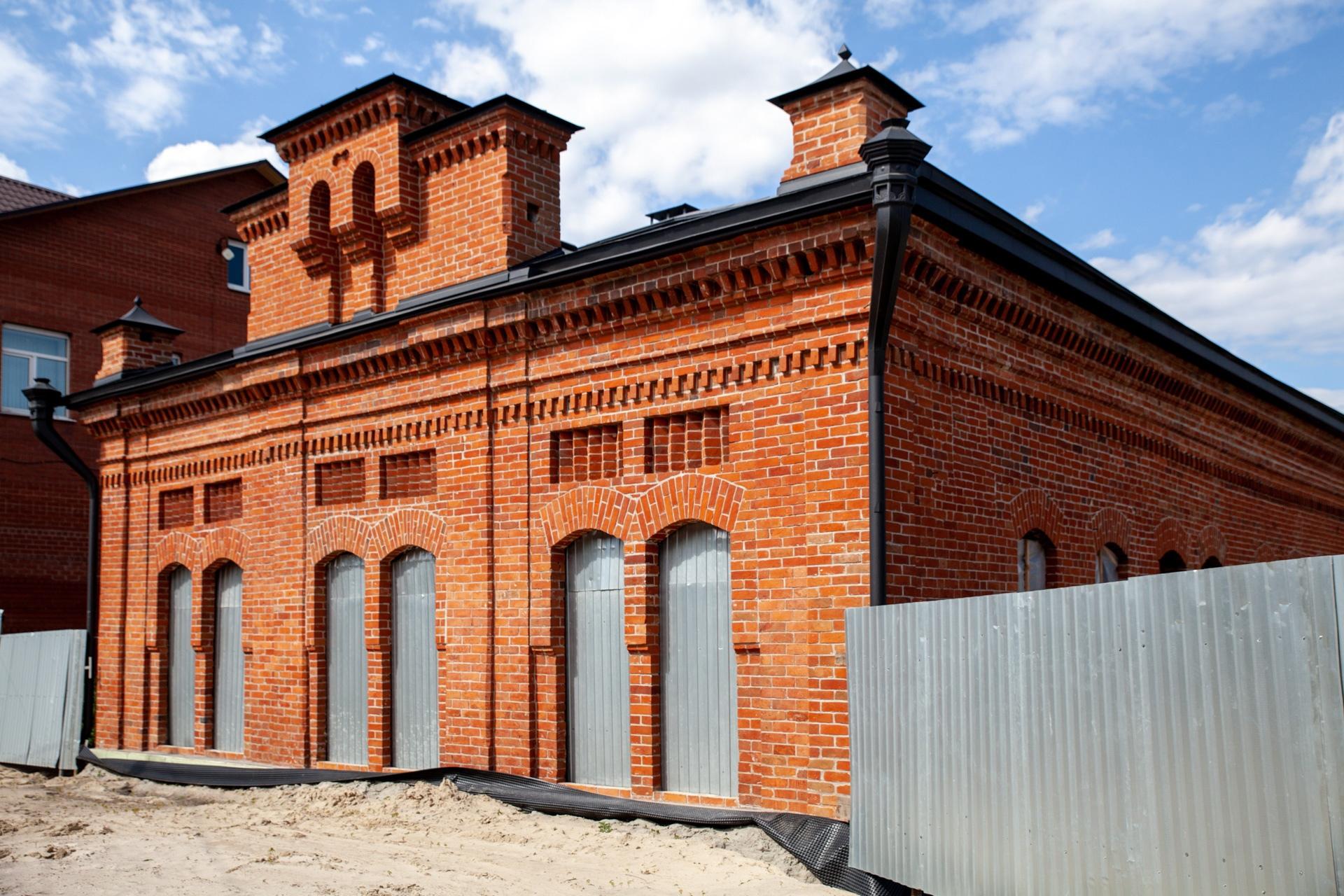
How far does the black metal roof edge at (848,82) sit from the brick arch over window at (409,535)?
4960mm

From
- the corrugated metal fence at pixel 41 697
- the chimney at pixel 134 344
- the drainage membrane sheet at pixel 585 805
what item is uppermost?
the chimney at pixel 134 344

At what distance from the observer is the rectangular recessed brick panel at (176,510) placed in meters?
15.3

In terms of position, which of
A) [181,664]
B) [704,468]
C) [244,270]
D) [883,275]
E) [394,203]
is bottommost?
[181,664]

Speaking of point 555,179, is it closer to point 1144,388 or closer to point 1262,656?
point 1144,388

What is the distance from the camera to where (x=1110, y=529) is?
11.8 m

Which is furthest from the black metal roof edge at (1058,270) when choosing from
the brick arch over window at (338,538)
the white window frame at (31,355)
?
the white window frame at (31,355)

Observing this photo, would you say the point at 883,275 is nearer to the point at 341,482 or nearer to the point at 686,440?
the point at 686,440

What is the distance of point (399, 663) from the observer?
40.2 ft

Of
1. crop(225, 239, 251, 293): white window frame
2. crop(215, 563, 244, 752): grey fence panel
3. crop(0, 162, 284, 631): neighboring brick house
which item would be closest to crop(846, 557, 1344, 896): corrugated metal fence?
crop(215, 563, 244, 752): grey fence panel

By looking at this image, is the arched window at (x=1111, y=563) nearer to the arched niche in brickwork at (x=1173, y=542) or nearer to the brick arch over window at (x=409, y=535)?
the arched niche in brickwork at (x=1173, y=542)

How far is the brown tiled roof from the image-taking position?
2258cm

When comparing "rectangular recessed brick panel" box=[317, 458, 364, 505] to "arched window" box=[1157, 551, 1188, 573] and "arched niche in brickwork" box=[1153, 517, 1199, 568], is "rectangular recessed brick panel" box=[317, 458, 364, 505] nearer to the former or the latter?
"arched niche in brickwork" box=[1153, 517, 1199, 568]

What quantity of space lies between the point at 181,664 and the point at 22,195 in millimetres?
12478

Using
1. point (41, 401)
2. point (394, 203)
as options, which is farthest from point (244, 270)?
point (394, 203)
